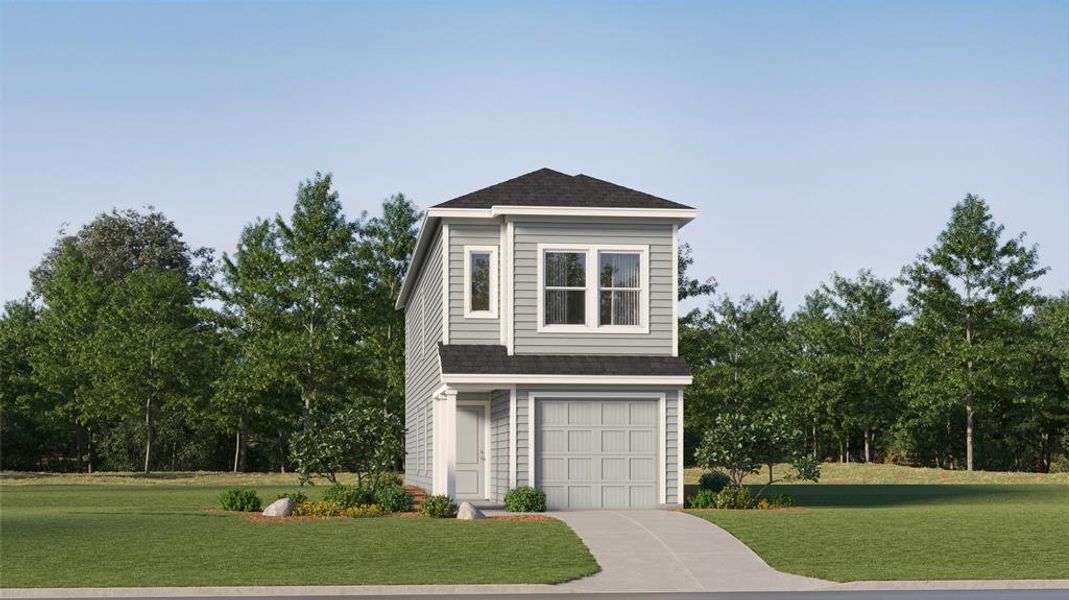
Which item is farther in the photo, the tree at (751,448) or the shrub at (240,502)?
the shrub at (240,502)

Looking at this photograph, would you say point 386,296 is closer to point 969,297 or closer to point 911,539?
point 969,297

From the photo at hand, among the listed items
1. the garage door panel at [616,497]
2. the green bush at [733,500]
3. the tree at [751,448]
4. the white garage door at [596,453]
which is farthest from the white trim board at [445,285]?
the green bush at [733,500]

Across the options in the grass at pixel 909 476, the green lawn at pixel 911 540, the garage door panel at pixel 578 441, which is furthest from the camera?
the grass at pixel 909 476

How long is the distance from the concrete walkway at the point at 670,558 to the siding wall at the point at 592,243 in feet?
16.3

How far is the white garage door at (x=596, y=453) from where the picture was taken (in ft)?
96.7

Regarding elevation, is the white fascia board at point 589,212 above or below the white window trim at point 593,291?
above

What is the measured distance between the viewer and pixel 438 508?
26906 mm

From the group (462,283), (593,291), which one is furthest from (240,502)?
(593,291)

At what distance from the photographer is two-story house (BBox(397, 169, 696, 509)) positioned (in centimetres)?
2944

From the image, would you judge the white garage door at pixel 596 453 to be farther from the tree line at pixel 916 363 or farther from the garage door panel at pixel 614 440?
the tree line at pixel 916 363

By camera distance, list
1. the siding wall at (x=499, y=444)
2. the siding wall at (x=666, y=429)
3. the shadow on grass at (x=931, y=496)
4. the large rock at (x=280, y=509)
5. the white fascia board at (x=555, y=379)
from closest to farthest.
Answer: the large rock at (x=280, y=509) → the white fascia board at (x=555, y=379) → the siding wall at (x=666, y=429) → the siding wall at (x=499, y=444) → the shadow on grass at (x=931, y=496)

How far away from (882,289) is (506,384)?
46.1 metres

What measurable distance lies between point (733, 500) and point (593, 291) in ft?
18.8

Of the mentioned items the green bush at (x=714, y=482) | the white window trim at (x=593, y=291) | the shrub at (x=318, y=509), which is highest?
the white window trim at (x=593, y=291)
